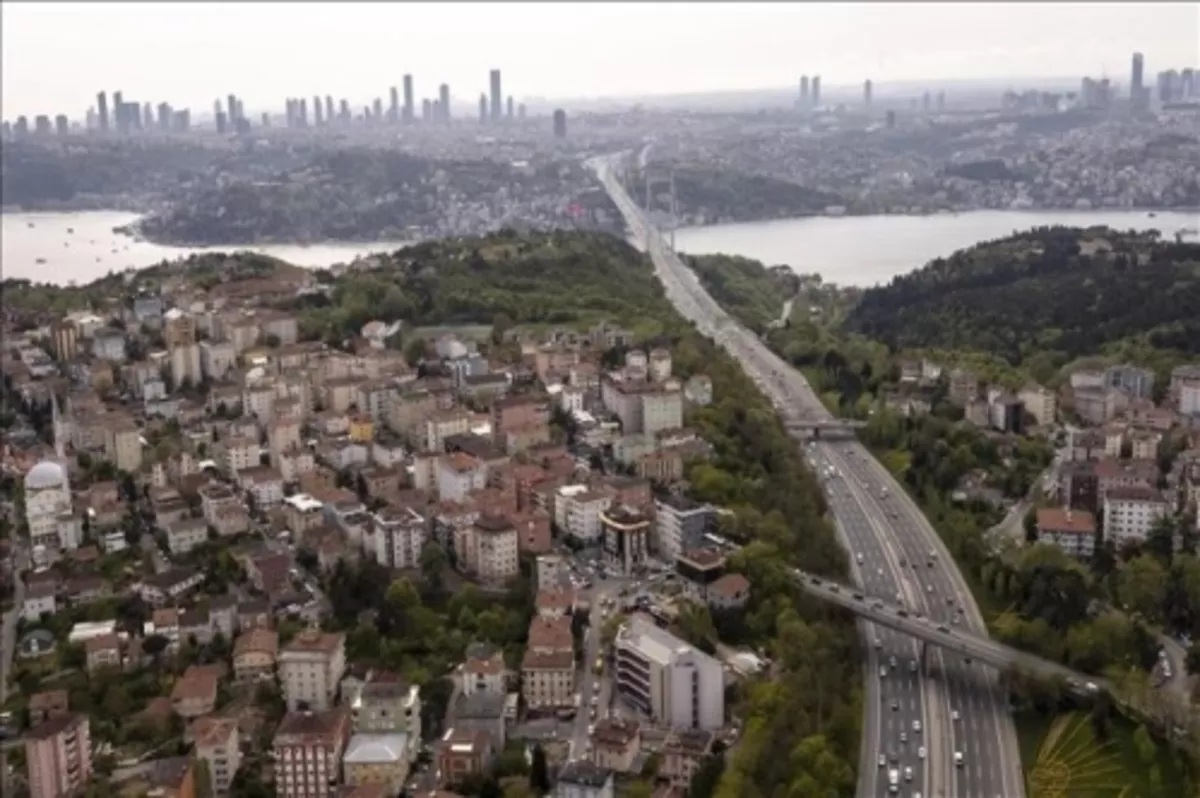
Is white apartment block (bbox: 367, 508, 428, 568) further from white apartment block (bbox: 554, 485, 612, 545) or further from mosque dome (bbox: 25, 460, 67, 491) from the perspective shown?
mosque dome (bbox: 25, 460, 67, 491)

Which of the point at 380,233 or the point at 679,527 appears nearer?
the point at 679,527

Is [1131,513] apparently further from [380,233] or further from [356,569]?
[380,233]

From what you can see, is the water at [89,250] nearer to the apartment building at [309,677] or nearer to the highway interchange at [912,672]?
the highway interchange at [912,672]

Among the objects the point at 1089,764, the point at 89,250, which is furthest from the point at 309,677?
the point at 89,250

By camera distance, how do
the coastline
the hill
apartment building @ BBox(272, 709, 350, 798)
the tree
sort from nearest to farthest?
1. the tree
2. apartment building @ BBox(272, 709, 350, 798)
3. the hill
4. the coastline

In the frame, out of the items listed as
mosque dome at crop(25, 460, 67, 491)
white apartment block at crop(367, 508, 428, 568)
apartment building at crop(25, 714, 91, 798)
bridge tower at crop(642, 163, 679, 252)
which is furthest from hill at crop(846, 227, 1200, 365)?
bridge tower at crop(642, 163, 679, 252)

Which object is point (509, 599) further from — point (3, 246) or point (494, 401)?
point (3, 246)

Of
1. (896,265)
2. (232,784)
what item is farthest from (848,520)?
(896,265)
